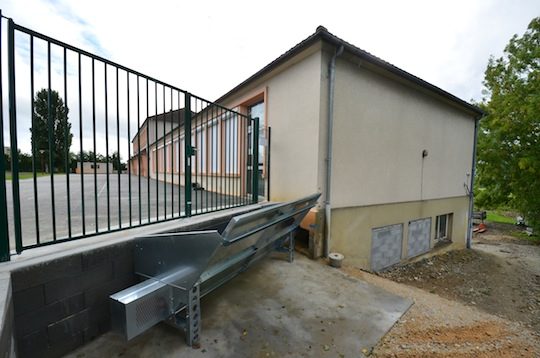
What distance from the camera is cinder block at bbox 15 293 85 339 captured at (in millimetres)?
1435

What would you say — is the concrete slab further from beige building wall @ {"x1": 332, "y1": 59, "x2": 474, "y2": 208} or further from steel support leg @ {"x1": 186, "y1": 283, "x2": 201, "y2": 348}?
beige building wall @ {"x1": 332, "y1": 59, "x2": 474, "y2": 208}

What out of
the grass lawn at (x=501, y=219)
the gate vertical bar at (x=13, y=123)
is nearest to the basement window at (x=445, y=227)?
the gate vertical bar at (x=13, y=123)

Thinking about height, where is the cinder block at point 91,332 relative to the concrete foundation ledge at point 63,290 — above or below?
below

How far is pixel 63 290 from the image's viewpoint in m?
1.62

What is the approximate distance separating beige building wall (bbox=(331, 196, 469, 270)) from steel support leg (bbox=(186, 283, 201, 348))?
3.22 m

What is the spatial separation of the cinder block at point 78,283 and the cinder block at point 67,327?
19 cm

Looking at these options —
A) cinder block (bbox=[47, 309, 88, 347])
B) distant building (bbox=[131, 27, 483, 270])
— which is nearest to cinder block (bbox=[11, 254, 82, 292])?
cinder block (bbox=[47, 309, 88, 347])

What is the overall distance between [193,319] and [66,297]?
924 mm

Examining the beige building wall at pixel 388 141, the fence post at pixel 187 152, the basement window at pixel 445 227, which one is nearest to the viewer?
the fence post at pixel 187 152

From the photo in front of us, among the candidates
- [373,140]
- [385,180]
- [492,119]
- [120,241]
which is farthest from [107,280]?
[492,119]

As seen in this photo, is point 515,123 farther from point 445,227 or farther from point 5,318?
point 5,318

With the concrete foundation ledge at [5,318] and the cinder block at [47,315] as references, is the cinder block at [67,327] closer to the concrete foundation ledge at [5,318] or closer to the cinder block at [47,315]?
the cinder block at [47,315]

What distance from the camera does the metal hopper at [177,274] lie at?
1550 millimetres

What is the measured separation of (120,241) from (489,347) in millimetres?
3585
